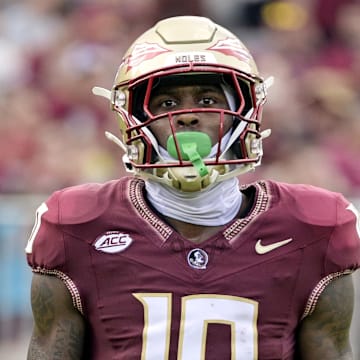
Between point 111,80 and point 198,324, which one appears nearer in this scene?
point 198,324

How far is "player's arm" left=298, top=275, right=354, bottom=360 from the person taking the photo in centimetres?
337

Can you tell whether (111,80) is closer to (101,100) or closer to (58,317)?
(101,100)

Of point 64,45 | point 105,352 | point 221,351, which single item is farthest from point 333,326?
point 64,45

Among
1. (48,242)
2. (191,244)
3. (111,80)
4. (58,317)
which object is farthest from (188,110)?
(111,80)

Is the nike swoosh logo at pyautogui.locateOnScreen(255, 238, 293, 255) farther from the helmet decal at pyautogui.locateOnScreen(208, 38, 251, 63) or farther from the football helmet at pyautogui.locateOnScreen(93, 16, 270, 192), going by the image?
the helmet decal at pyautogui.locateOnScreen(208, 38, 251, 63)

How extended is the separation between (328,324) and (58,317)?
706 mm

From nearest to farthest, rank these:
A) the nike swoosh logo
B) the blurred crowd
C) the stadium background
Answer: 1. the nike swoosh logo
2. the stadium background
3. the blurred crowd

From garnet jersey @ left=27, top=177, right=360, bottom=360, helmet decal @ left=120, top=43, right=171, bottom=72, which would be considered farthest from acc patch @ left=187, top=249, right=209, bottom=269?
helmet decal @ left=120, top=43, right=171, bottom=72

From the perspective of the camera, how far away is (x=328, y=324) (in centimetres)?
339

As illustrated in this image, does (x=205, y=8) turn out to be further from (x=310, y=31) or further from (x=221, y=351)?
(x=221, y=351)

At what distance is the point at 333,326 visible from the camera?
340 centimetres

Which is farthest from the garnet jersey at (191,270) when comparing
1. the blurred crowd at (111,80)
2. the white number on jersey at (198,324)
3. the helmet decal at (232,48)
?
the blurred crowd at (111,80)

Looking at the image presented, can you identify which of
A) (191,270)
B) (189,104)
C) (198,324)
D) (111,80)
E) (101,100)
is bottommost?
(198,324)

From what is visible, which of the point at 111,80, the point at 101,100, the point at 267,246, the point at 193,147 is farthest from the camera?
the point at 111,80
